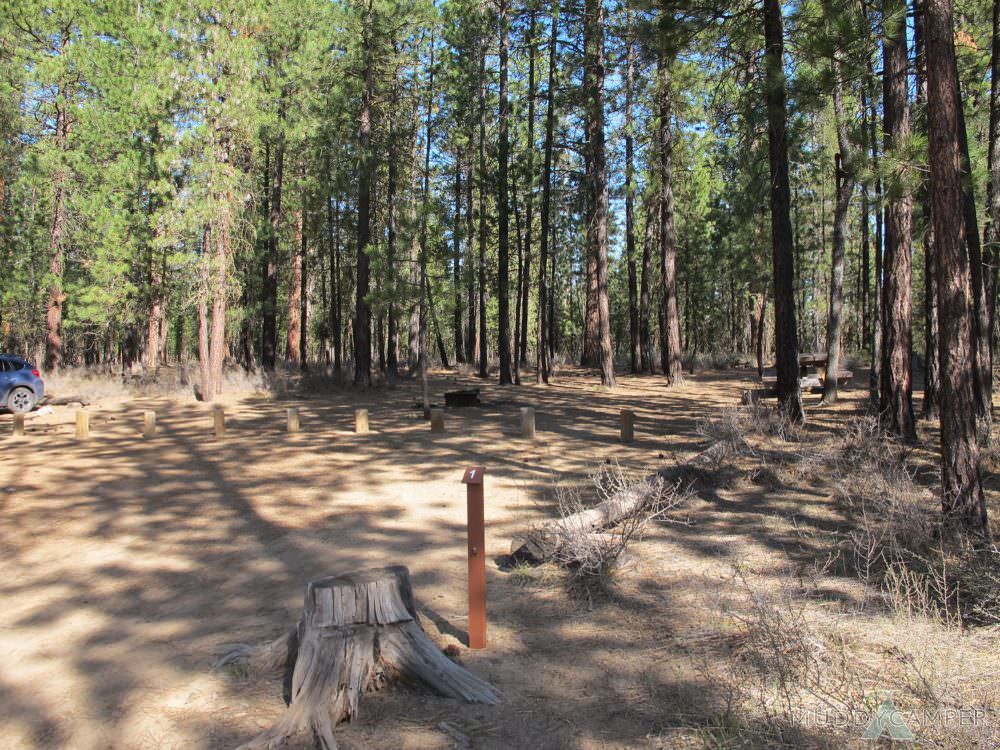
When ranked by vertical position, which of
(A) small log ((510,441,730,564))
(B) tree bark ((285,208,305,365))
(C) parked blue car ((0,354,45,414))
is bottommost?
(A) small log ((510,441,730,564))

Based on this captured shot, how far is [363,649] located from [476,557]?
2.75ft

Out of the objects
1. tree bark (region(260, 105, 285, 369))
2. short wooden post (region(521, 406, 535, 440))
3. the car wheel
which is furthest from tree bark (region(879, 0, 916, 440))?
tree bark (region(260, 105, 285, 369))

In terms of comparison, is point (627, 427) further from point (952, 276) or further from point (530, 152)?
point (530, 152)

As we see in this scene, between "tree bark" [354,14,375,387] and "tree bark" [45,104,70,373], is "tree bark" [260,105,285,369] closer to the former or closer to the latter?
"tree bark" [354,14,375,387]

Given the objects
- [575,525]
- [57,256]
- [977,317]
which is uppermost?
[57,256]

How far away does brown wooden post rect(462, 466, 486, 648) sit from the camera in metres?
4.09

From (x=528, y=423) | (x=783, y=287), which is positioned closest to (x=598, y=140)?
(x=783, y=287)

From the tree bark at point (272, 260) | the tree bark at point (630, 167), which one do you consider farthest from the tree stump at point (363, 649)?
the tree bark at point (272, 260)

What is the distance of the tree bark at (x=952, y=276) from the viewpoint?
5430 mm


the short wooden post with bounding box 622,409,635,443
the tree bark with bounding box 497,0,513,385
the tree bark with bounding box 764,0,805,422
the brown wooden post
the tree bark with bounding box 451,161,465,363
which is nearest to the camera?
the brown wooden post

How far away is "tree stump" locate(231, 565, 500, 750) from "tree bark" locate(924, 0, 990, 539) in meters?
4.30

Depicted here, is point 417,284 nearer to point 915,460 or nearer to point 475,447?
point 475,447

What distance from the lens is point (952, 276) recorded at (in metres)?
5.46

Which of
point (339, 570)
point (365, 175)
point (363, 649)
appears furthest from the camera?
point (365, 175)
